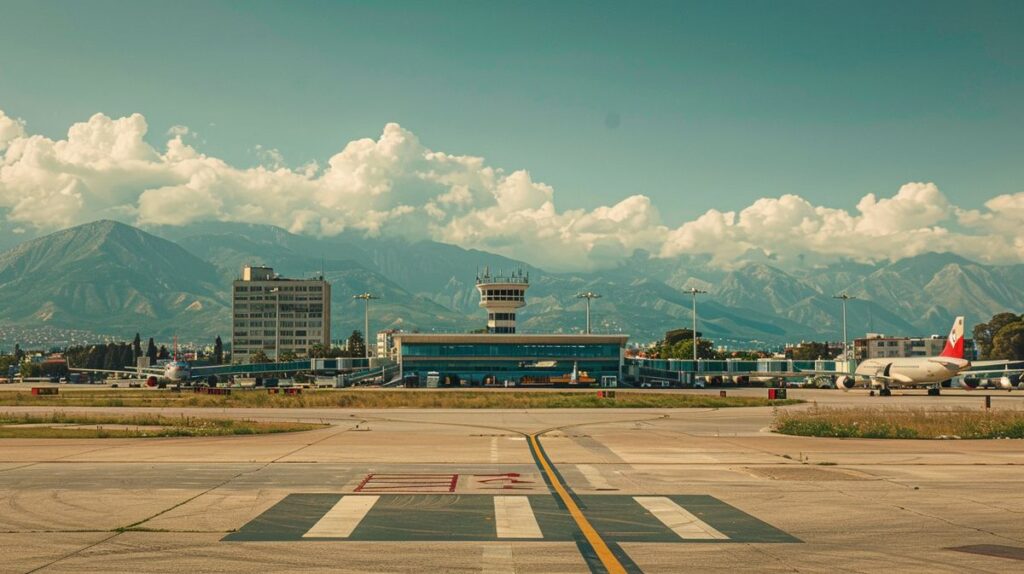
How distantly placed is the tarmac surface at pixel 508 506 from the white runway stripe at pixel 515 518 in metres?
0.06

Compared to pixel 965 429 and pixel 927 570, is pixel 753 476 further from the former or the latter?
pixel 965 429

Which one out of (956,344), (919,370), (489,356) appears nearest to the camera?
(919,370)

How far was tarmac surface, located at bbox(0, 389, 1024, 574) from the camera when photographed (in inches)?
596

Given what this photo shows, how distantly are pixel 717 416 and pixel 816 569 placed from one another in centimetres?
4886

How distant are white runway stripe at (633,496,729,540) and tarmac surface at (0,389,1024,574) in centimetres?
10

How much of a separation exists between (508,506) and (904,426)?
32784 mm

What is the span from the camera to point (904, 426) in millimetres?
45781

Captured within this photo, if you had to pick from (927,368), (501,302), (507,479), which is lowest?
(507,479)

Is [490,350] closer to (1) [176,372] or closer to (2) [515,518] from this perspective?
(1) [176,372]

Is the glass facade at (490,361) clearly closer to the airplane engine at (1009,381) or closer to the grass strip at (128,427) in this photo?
the airplane engine at (1009,381)

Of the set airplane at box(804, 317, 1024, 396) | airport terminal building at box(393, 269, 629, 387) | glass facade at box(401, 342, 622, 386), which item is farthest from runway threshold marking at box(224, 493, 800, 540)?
glass facade at box(401, 342, 622, 386)

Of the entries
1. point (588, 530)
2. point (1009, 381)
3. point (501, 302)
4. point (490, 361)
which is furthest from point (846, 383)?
→ point (588, 530)

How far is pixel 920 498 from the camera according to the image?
22.6 metres

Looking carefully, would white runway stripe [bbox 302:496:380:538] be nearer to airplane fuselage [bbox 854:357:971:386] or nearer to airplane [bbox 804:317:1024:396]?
airplane [bbox 804:317:1024:396]
